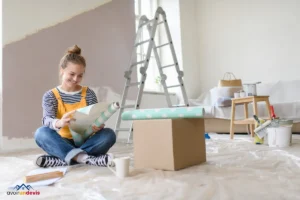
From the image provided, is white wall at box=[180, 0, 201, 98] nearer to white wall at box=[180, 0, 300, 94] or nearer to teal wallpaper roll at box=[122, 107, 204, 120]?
white wall at box=[180, 0, 300, 94]

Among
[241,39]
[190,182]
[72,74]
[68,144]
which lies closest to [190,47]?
[241,39]

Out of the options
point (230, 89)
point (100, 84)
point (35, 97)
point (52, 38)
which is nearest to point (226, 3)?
point (230, 89)

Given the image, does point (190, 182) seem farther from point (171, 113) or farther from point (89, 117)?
point (89, 117)

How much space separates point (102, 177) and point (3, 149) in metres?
1.42

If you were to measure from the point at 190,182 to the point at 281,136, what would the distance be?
3.90 ft

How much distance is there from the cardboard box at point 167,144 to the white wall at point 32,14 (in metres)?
1.57

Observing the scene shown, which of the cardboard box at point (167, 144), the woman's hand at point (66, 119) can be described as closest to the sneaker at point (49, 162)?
the woman's hand at point (66, 119)

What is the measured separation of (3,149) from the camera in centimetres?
216

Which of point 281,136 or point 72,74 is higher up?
point 72,74

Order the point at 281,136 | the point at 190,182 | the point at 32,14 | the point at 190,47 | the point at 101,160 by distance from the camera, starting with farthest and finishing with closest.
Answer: the point at 190,47 → the point at 32,14 → the point at 281,136 → the point at 101,160 → the point at 190,182

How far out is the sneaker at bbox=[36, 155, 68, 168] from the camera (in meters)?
1.35

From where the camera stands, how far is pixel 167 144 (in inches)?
47.8

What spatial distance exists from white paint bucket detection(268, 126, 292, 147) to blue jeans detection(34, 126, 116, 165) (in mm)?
1157

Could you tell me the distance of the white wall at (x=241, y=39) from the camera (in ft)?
11.5
